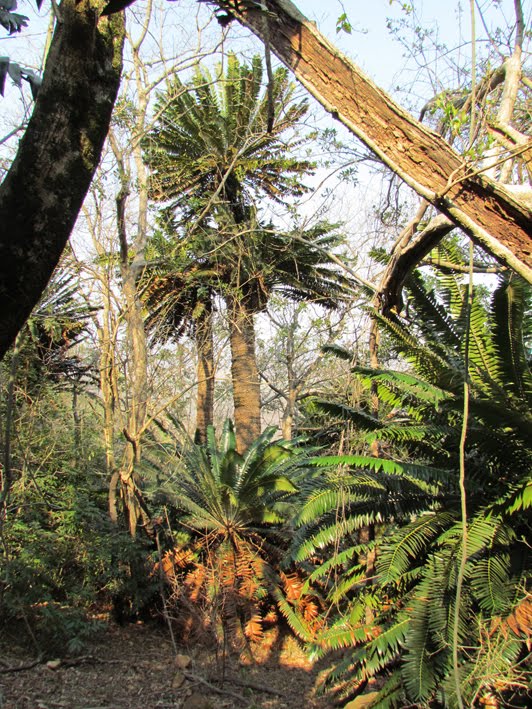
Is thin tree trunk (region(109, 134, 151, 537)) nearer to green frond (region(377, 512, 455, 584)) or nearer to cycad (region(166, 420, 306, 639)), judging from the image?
cycad (region(166, 420, 306, 639))

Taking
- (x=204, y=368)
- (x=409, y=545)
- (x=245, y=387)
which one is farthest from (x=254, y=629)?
(x=245, y=387)

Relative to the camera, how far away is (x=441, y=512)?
4.30 meters

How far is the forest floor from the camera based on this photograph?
5230 millimetres

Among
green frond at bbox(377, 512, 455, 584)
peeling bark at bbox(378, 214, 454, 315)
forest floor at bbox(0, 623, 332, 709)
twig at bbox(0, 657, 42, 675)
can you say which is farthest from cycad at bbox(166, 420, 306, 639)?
peeling bark at bbox(378, 214, 454, 315)

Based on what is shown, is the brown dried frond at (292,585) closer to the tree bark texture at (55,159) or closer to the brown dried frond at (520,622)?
the brown dried frond at (520,622)

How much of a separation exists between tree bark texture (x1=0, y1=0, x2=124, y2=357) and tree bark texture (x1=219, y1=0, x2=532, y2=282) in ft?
1.88

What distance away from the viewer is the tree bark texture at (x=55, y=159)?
183 centimetres

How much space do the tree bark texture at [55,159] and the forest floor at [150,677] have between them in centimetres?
412

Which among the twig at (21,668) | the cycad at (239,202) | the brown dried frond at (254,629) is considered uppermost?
the cycad at (239,202)

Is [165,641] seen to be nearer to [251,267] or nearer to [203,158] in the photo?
[251,267]

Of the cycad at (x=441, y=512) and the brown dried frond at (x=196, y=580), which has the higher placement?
the cycad at (x=441, y=512)

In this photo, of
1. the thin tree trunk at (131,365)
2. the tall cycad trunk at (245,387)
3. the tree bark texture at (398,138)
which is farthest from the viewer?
the tall cycad trunk at (245,387)

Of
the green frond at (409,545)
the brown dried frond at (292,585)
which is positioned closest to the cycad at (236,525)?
the brown dried frond at (292,585)

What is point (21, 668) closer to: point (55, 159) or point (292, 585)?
point (292, 585)
